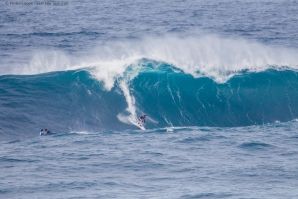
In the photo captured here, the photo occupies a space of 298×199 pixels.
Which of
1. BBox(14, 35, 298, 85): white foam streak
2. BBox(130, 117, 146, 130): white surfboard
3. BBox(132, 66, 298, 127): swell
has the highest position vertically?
BBox(14, 35, 298, 85): white foam streak

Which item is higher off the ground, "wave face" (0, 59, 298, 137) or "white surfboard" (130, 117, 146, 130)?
"wave face" (0, 59, 298, 137)

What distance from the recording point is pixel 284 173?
797 inches

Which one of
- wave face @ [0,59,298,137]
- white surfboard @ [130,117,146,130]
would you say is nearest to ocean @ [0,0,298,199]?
wave face @ [0,59,298,137]

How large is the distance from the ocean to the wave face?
0.06m

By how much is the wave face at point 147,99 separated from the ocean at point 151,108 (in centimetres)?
6

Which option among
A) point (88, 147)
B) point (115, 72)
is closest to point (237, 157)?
point (88, 147)

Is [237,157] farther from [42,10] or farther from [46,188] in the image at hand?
[42,10]

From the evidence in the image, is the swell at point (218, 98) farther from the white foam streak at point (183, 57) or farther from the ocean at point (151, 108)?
the white foam streak at point (183, 57)

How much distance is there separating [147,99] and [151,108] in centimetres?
88

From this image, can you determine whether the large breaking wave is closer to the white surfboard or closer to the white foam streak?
the white foam streak

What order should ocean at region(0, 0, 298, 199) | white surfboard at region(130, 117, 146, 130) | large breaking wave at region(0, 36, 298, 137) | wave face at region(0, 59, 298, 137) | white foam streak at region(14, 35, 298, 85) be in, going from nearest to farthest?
1. ocean at region(0, 0, 298, 199)
2. white surfboard at region(130, 117, 146, 130)
3. wave face at region(0, 59, 298, 137)
4. large breaking wave at region(0, 36, 298, 137)
5. white foam streak at region(14, 35, 298, 85)

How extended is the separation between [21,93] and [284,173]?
17003 millimetres

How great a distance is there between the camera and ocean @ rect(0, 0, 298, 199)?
1991cm

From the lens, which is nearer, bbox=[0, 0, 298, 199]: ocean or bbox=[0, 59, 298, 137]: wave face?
bbox=[0, 0, 298, 199]: ocean
